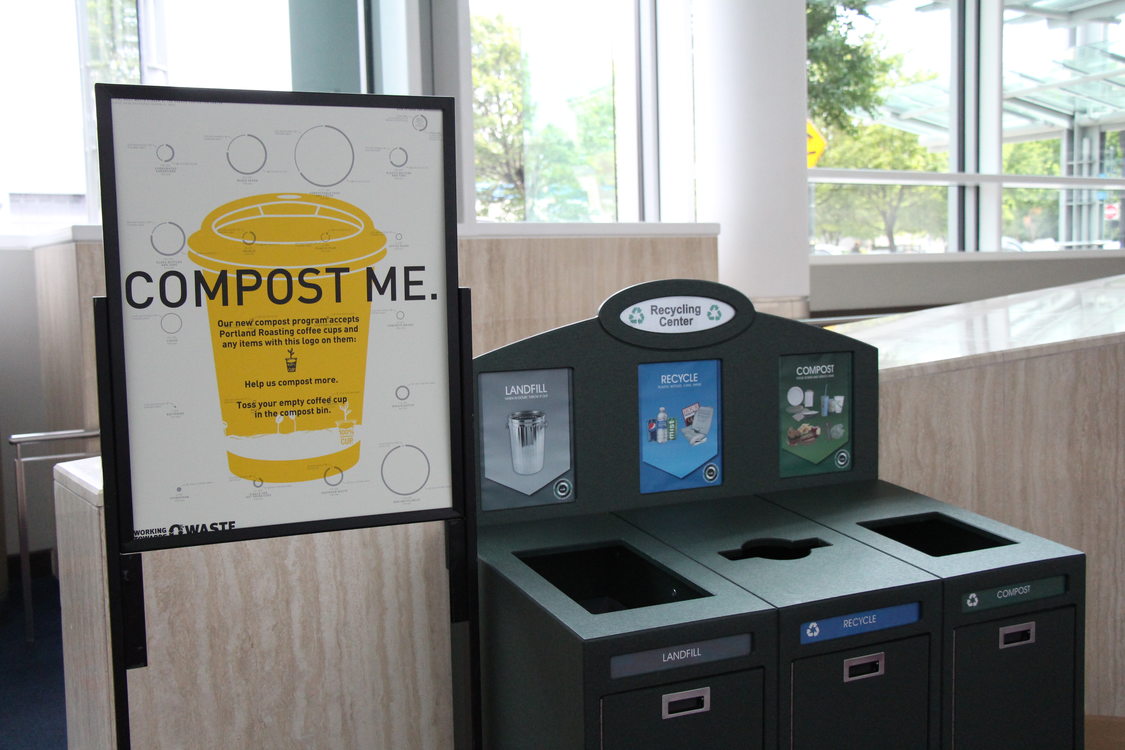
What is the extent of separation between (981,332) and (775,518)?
99 cm

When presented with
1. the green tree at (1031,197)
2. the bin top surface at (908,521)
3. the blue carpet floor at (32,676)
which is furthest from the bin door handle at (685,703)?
the green tree at (1031,197)

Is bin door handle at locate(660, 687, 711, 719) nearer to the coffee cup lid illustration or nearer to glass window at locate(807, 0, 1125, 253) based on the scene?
the coffee cup lid illustration

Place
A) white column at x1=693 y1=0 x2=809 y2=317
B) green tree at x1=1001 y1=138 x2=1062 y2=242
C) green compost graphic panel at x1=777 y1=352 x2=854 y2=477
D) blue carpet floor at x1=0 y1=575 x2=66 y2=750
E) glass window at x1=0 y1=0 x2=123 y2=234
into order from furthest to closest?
green tree at x1=1001 y1=138 x2=1062 y2=242 < white column at x1=693 y1=0 x2=809 y2=317 < glass window at x1=0 y1=0 x2=123 y2=234 < blue carpet floor at x1=0 y1=575 x2=66 y2=750 < green compost graphic panel at x1=777 y1=352 x2=854 y2=477

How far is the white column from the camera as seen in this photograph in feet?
15.9

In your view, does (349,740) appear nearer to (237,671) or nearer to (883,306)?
(237,671)

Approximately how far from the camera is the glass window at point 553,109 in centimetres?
527

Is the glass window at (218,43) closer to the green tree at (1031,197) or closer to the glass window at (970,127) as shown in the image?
the glass window at (970,127)

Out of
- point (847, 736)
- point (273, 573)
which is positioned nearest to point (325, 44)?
point (273, 573)

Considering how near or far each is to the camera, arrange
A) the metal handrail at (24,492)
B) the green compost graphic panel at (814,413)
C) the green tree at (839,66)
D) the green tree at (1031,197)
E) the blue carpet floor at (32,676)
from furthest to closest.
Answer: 1. the green tree at (1031,197)
2. the green tree at (839,66)
3. the metal handrail at (24,492)
4. the blue carpet floor at (32,676)
5. the green compost graphic panel at (814,413)

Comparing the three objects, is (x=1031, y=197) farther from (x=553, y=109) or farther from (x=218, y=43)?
(x=218, y=43)

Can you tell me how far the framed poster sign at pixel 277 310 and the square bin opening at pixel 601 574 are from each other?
0.69ft

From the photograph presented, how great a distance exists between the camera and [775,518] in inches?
60.4

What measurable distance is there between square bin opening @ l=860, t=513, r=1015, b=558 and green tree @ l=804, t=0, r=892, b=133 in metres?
5.44

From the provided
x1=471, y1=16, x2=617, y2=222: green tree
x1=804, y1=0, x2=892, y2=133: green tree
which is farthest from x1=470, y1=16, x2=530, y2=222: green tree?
x1=804, y1=0, x2=892, y2=133: green tree
